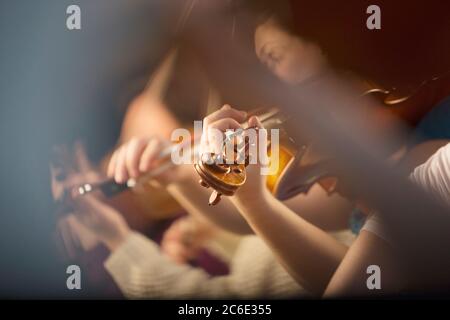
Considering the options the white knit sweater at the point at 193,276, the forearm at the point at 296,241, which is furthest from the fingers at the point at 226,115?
the white knit sweater at the point at 193,276

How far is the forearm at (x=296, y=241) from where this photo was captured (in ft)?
6.70

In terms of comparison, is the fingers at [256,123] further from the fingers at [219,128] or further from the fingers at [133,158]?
the fingers at [133,158]

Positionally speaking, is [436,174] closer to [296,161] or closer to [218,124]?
[296,161]

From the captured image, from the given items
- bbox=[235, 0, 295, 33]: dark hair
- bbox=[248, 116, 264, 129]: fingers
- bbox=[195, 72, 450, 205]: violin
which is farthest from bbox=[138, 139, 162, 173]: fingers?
bbox=[235, 0, 295, 33]: dark hair

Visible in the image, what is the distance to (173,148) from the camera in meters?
2.09

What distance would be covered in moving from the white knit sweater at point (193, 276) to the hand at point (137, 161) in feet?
0.74

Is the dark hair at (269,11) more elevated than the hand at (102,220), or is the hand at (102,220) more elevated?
the dark hair at (269,11)

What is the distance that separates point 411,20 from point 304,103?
492 mm

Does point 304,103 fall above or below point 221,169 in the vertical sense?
above

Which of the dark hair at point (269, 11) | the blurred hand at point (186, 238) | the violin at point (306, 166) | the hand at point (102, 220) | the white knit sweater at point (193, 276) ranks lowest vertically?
the white knit sweater at point (193, 276)

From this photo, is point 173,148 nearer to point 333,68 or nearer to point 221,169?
point 221,169

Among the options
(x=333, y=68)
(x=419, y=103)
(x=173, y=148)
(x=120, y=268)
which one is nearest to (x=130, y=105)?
(x=173, y=148)

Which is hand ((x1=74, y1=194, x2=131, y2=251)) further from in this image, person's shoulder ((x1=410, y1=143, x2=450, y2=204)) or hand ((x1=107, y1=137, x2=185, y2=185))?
person's shoulder ((x1=410, y1=143, x2=450, y2=204))

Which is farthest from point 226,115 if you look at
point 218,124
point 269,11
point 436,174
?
point 436,174
